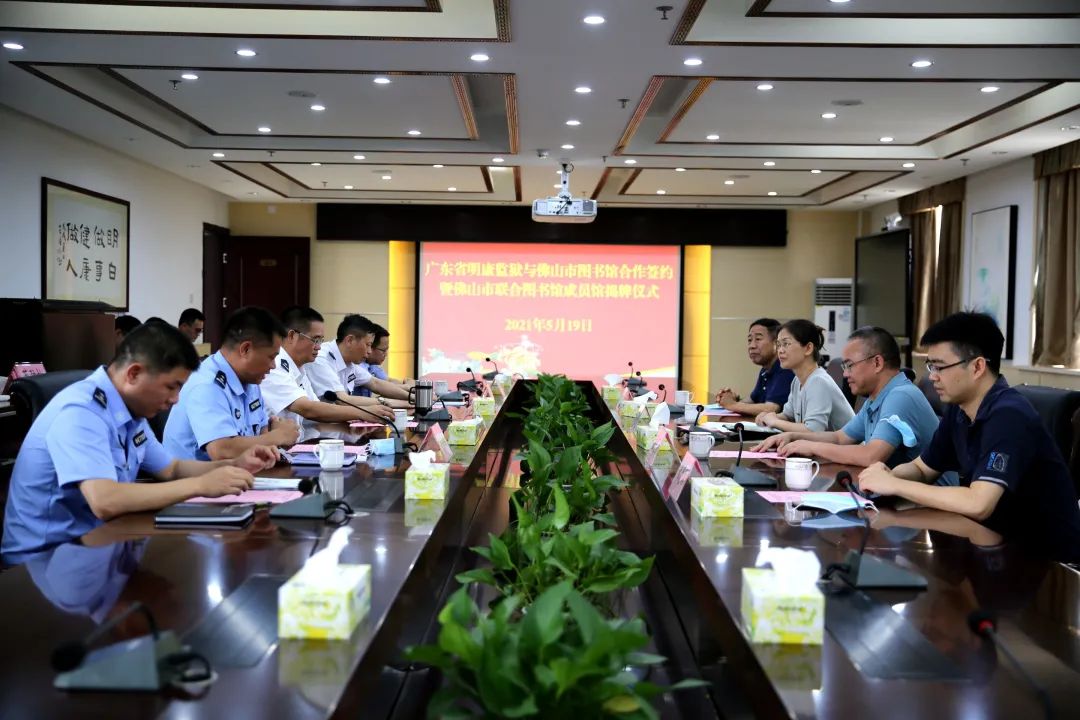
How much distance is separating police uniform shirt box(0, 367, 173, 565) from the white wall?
460 cm

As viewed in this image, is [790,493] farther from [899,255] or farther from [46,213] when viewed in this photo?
[899,255]

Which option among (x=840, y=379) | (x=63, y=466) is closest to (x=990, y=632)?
(x=63, y=466)

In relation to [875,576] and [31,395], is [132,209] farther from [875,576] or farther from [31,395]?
[875,576]

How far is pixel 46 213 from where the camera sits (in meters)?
6.55

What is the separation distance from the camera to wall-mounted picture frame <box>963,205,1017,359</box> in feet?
24.9

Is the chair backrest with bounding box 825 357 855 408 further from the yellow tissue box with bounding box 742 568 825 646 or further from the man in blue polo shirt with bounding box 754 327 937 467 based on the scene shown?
the yellow tissue box with bounding box 742 568 825 646

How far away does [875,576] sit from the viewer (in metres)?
1.61

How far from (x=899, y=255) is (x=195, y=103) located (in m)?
6.64

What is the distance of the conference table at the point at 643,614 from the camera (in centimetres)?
112

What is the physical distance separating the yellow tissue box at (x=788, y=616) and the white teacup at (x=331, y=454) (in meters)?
1.64

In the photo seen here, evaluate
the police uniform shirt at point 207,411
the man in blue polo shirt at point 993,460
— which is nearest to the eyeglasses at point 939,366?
the man in blue polo shirt at point 993,460

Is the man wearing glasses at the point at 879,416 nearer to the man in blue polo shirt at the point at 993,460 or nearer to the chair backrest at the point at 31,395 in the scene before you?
the man in blue polo shirt at the point at 993,460

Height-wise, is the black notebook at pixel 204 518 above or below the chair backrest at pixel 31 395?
below

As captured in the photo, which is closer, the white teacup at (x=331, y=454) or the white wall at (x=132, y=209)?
the white teacup at (x=331, y=454)
